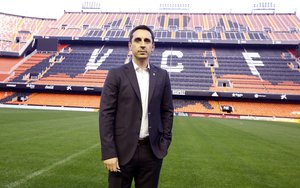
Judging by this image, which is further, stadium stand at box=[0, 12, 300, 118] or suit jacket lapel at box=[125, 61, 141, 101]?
stadium stand at box=[0, 12, 300, 118]

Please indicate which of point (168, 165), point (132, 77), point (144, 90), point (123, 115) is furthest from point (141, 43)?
point (168, 165)

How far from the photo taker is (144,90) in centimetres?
270

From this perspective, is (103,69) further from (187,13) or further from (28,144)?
(28,144)

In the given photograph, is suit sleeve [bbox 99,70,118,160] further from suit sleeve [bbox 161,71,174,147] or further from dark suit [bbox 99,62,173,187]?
suit sleeve [bbox 161,71,174,147]

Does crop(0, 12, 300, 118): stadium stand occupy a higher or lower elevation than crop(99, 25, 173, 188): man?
higher

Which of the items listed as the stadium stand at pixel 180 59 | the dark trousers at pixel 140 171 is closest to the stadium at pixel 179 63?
the stadium stand at pixel 180 59

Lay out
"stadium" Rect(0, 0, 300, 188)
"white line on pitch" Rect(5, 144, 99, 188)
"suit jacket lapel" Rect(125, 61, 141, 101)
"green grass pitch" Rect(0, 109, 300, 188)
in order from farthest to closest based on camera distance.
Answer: "stadium" Rect(0, 0, 300, 188) → "green grass pitch" Rect(0, 109, 300, 188) → "white line on pitch" Rect(5, 144, 99, 188) → "suit jacket lapel" Rect(125, 61, 141, 101)

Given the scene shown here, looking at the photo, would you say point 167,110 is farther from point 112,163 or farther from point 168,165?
point 168,165

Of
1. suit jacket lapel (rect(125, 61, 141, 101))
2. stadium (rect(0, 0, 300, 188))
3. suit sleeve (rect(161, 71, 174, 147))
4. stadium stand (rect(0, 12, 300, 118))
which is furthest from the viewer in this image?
stadium stand (rect(0, 12, 300, 118))

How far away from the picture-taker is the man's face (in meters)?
2.65

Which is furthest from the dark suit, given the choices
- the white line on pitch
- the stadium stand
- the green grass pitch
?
the stadium stand

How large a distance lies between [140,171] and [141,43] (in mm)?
1236

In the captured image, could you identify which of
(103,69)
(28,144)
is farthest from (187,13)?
(28,144)

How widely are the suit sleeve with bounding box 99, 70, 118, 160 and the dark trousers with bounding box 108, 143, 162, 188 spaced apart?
22 cm
